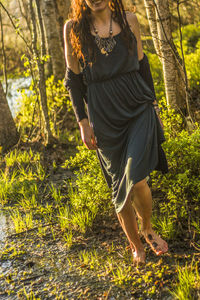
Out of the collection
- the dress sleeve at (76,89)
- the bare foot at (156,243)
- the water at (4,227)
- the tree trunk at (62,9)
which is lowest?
the water at (4,227)

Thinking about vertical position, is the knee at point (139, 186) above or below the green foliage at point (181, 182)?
above

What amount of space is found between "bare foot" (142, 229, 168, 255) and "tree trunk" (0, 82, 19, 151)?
378 cm

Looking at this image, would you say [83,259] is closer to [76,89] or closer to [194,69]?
[76,89]

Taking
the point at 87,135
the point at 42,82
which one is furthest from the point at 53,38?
the point at 87,135

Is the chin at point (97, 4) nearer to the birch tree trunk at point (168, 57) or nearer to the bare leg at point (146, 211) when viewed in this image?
the bare leg at point (146, 211)

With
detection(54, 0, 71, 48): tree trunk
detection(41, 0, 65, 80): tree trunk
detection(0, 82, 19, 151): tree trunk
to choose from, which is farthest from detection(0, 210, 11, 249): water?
detection(54, 0, 71, 48): tree trunk

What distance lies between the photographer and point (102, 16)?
9.08 ft

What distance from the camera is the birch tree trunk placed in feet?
13.9

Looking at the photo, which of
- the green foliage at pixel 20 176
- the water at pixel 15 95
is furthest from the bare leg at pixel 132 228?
the water at pixel 15 95

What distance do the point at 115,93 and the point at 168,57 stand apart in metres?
1.94

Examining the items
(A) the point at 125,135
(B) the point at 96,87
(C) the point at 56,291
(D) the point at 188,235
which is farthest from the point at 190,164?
(C) the point at 56,291

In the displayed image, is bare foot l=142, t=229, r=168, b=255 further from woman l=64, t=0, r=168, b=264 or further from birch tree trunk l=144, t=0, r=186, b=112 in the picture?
birch tree trunk l=144, t=0, r=186, b=112

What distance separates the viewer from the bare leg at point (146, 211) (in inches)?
104

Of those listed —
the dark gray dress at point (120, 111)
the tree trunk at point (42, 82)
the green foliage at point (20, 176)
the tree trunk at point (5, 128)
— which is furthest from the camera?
the tree trunk at point (5, 128)
